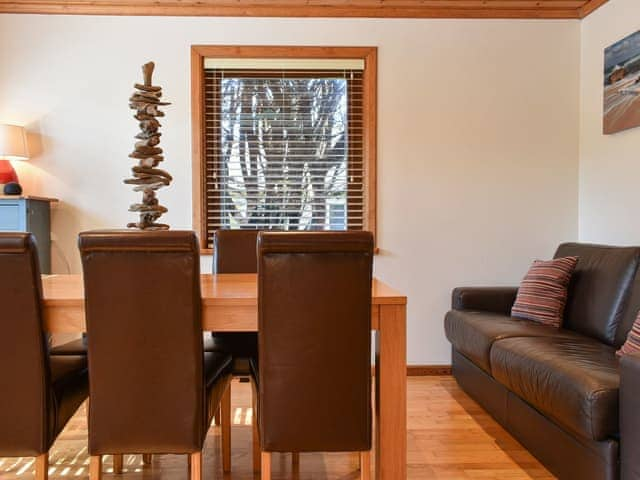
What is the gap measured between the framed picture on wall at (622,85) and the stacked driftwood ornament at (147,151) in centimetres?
274

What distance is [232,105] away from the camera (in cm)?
382

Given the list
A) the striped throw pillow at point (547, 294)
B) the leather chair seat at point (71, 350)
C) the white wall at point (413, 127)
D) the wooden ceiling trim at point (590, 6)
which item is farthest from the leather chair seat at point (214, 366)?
the wooden ceiling trim at point (590, 6)

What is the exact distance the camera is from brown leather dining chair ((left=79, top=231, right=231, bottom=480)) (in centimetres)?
166

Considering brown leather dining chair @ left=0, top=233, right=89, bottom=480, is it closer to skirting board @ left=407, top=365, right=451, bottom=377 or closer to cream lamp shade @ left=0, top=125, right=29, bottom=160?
cream lamp shade @ left=0, top=125, right=29, bottom=160

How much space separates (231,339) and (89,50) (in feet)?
8.18

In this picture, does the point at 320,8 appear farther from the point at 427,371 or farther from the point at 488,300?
the point at 427,371

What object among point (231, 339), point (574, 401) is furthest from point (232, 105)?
point (574, 401)

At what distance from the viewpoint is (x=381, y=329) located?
1.88 meters

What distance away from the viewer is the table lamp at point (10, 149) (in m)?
3.49

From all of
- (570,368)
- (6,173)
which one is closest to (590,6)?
(570,368)

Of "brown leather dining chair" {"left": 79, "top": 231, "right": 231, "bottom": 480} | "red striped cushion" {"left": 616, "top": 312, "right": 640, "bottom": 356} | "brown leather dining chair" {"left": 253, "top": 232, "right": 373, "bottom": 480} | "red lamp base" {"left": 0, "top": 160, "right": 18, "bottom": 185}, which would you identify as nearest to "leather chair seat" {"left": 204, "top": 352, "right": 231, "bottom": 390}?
"brown leather dining chair" {"left": 79, "top": 231, "right": 231, "bottom": 480}

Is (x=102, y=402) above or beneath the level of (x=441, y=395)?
above

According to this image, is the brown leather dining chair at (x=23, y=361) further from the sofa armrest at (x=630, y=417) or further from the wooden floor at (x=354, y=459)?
the sofa armrest at (x=630, y=417)

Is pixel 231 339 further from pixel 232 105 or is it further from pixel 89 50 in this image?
pixel 89 50
